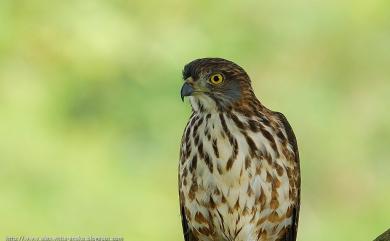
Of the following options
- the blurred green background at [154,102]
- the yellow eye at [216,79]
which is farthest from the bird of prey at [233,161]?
the blurred green background at [154,102]

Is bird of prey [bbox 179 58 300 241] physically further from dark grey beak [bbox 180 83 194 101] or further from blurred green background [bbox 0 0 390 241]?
blurred green background [bbox 0 0 390 241]

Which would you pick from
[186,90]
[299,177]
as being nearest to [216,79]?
[186,90]

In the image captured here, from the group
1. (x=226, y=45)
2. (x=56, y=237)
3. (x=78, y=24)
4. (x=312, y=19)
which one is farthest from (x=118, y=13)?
(x=56, y=237)

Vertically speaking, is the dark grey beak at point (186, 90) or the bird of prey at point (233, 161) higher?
the dark grey beak at point (186, 90)

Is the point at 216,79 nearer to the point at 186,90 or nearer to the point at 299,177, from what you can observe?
the point at 186,90

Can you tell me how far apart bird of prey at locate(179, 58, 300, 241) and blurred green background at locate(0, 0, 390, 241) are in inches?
167

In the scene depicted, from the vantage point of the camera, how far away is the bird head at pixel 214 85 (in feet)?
25.5

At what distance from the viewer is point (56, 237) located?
11336 mm

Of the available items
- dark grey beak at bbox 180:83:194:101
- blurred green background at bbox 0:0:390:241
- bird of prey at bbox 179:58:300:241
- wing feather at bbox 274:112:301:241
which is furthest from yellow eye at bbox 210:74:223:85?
blurred green background at bbox 0:0:390:241

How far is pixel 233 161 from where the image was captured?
7586 millimetres

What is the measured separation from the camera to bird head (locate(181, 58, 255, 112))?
776 cm

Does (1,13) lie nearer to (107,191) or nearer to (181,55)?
(181,55)

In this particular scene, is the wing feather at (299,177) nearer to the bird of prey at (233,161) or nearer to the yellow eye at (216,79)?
the bird of prey at (233,161)

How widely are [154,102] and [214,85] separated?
583cm
